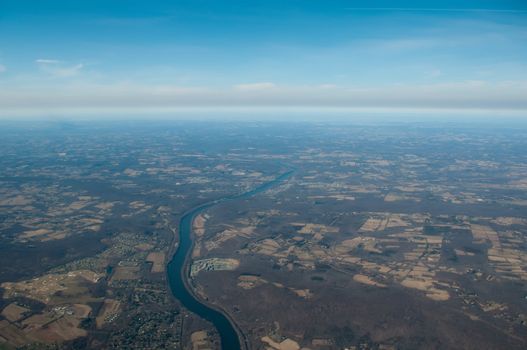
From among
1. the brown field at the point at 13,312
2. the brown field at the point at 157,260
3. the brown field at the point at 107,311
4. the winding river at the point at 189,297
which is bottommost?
the winding river at the point at 189,297

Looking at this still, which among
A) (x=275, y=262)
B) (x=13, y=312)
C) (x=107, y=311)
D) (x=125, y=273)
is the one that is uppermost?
(x=275, y=262)

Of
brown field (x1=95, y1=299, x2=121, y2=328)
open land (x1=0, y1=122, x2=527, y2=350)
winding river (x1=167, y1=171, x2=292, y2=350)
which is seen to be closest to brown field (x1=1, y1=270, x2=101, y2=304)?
open land (x1=0, y1=122, x2=527, y2=350)

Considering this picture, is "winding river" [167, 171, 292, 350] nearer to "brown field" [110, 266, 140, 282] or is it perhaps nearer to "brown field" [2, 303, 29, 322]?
"brown field" [110, 266, 140, 282]

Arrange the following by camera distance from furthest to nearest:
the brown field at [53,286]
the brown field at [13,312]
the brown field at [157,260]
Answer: the brown field at [157,260], the brown field at [53,286], the brown field at [13,312]

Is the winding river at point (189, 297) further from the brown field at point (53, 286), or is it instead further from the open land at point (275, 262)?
the brown field at point (53, 286)

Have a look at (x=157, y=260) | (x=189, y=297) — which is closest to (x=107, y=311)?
(x=189, y=297)

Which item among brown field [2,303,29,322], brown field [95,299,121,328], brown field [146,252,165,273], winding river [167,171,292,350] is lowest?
winding river [167,171,292,350]

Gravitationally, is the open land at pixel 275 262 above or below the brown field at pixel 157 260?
above

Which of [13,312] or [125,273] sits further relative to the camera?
[125,273]

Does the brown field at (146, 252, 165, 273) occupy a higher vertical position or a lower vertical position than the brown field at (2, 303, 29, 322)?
lower

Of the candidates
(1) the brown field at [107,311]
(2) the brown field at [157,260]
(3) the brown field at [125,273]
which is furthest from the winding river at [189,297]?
(1) the brown field at [107,311]

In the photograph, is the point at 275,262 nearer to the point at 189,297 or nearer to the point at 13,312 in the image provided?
the point at 189,297

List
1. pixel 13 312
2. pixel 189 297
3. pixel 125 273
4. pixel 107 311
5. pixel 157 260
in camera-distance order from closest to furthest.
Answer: pixel 13 312 → pixel 107 311 → pixel 189 297 → pixel 125 273 → pixel 157 260
